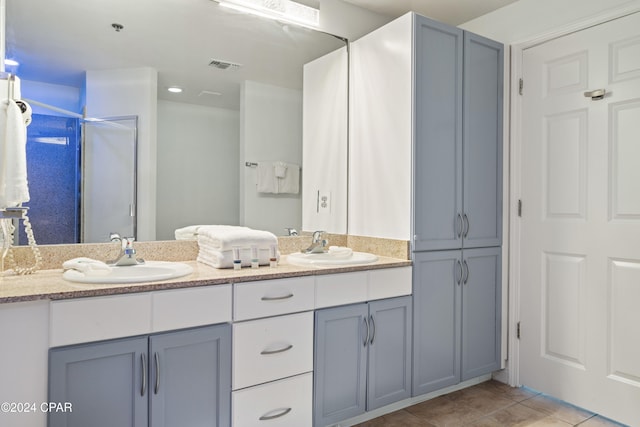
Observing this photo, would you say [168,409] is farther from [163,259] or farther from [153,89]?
[153,89]

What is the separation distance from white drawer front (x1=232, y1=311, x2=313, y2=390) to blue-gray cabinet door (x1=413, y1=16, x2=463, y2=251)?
823 mm

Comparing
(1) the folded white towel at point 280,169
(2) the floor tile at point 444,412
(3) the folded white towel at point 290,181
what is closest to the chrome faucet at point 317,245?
(3) the folded white towel at point 290,181

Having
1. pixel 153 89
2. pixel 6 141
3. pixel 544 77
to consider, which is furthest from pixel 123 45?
pixel 544 77

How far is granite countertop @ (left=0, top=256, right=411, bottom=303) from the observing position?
4.60 ft

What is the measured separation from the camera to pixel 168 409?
1.61 m

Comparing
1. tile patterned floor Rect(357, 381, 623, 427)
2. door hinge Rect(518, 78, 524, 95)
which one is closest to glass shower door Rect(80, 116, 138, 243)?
tile patterned floor Rect(357, 381, 623, 427)

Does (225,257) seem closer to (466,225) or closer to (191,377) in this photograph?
(191,377)

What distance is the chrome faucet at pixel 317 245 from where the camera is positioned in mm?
2418

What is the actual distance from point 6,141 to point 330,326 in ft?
5.05

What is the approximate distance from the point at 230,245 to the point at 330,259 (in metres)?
0.58

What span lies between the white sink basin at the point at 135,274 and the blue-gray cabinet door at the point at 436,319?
4.14 ft

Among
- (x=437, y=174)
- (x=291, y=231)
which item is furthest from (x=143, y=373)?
(x=437, y=174)

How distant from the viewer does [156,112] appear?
211 cm

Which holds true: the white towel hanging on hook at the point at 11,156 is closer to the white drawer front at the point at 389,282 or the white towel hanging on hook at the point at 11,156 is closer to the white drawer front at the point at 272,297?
the white drawer front at the point at 272,297
